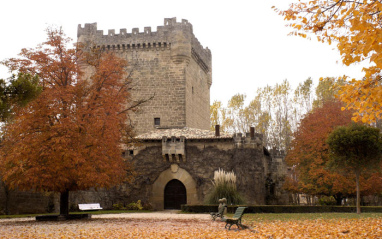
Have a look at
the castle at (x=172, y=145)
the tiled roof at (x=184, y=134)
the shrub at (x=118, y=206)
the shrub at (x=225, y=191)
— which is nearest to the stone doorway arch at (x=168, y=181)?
the castle at (x=172, y=145)

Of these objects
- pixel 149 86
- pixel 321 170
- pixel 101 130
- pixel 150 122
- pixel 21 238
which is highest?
pixel 149 86

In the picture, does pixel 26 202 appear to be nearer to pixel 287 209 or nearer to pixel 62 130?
pixel 62 130

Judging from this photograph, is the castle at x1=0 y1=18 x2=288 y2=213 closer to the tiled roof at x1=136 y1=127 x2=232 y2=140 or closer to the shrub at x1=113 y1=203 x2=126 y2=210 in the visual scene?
the tiled roof at x1=136 y1=127 x2=232 y2=140

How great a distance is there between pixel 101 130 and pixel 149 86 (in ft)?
48.5

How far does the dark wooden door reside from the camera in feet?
77.3

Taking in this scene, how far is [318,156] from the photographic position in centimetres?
2253


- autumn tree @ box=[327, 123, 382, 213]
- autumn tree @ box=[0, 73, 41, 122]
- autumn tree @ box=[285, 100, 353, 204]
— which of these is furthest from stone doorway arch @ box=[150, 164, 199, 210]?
autumn tree @ box=[0, 73, 41, 122]

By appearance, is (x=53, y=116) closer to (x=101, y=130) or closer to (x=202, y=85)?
(x=101, y=130)

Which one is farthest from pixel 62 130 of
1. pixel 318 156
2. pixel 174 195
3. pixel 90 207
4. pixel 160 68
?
pixel 160 68

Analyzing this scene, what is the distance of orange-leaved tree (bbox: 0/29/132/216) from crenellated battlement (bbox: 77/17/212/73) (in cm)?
1379

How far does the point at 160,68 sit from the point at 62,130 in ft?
53.0

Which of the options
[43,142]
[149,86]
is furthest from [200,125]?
[43,142]

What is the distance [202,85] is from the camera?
34281mm

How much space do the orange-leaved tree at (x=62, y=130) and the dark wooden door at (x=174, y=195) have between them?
7.36 meters
